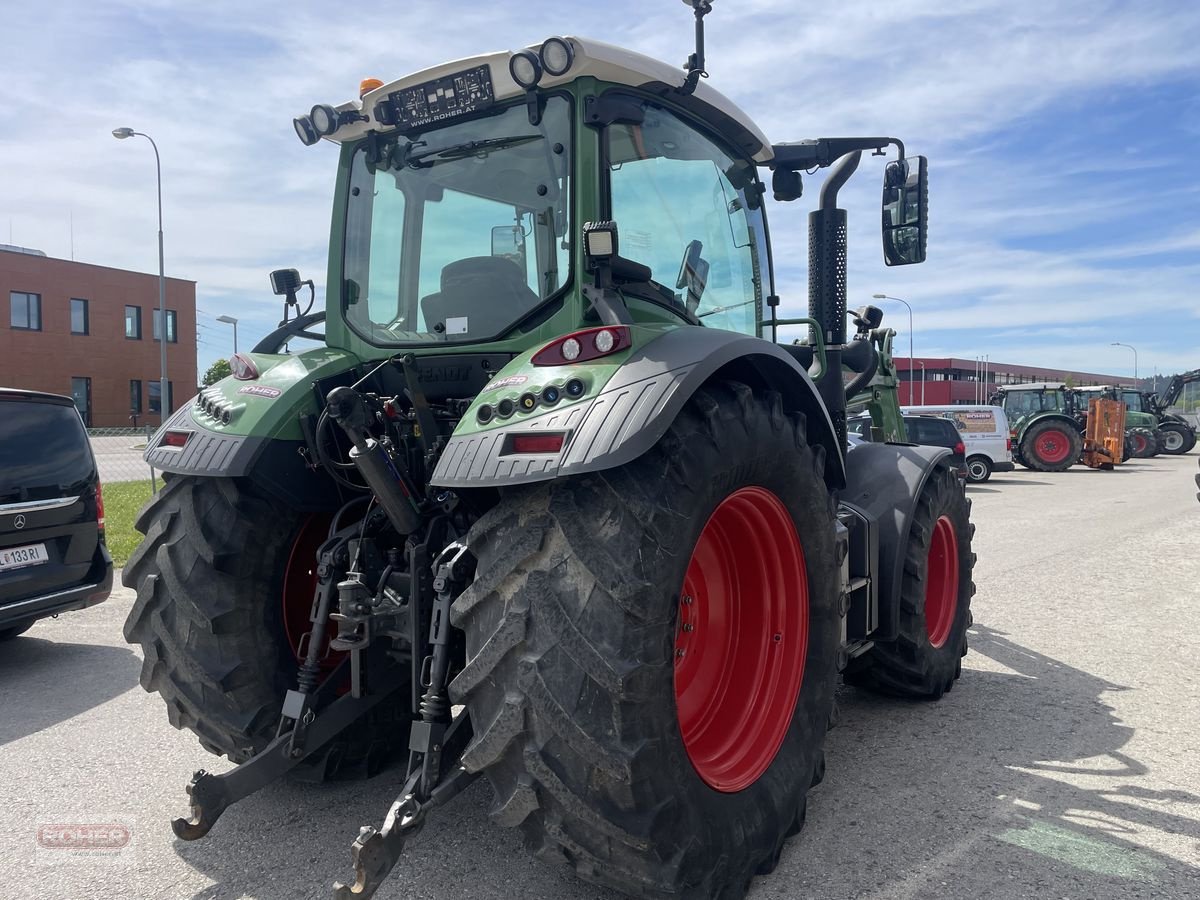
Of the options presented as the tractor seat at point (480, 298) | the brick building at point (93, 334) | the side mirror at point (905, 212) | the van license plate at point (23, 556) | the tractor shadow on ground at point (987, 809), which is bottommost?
the tractor shadow on ground at point (987, 809)

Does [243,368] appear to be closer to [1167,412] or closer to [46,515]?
[46,515]

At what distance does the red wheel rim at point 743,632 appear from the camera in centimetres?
316

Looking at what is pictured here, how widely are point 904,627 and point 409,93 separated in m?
3.23

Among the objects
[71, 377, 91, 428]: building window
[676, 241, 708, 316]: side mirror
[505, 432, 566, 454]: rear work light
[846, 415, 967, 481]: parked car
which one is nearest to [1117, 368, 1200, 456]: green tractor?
[846, 415, 967, 481]: parked car

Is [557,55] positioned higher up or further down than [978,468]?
higher up

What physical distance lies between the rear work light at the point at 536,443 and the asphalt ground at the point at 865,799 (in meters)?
1.37

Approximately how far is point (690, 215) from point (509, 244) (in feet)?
2.66

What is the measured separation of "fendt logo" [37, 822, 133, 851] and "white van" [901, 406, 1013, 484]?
20.9 m

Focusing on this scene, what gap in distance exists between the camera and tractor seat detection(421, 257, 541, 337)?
10.8 feet

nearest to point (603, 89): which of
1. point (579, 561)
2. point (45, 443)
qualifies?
point (579, 561)

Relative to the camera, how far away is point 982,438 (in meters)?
22.0

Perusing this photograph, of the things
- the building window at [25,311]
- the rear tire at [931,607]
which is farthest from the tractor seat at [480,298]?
the building window at [25,311]

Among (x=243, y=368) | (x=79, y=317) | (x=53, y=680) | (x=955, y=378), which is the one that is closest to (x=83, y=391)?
(x=79, y=317)

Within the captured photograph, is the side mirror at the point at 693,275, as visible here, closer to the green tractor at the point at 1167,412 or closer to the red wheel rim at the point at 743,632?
the red wheel rim at the point at 743,632
